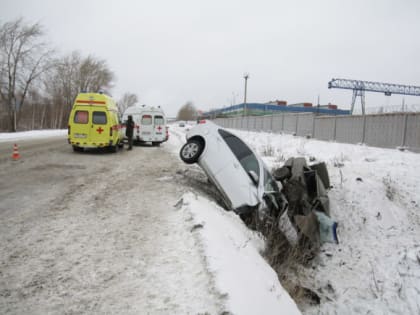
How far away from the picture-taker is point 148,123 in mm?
16938

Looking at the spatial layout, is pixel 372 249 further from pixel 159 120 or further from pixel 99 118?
pixel 159 120

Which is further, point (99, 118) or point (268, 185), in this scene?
point (99, 118)

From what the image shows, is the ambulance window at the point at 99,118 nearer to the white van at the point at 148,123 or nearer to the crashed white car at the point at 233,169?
the white van at the point at 148,123

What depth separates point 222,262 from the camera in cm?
279

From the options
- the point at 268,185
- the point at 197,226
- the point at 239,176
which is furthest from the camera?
the point at 268,185

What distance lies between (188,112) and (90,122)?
4152 inches

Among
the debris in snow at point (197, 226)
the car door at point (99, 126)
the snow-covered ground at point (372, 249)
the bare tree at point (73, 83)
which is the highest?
the bare tree at point (73, 83)

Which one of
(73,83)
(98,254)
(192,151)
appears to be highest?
(73,83)

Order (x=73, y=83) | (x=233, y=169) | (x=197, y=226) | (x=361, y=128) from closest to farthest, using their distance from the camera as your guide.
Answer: (x=197, y=226), (x=233, y=169), (x=361, y=128), (x=73, y=83)

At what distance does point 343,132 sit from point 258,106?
53.5 meters

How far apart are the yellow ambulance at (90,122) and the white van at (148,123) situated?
17.9 ft

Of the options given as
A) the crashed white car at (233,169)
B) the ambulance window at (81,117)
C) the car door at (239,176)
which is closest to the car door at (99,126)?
the ambulance window at (81,117)

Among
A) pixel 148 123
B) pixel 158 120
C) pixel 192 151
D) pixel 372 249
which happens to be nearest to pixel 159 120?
pixel 158 120

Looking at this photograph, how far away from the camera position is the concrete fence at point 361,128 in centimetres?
1237
